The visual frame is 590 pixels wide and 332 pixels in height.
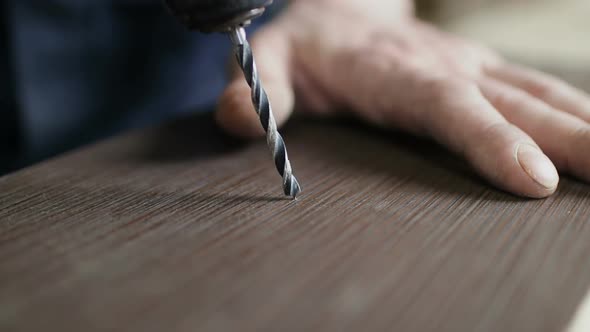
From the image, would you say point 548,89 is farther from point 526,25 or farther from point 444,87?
point 526,25

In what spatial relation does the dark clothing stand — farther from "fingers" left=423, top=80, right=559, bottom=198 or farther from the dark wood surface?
"fingers" left=423, top=80, right=559, bottom=198

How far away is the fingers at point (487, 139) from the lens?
1.09ft

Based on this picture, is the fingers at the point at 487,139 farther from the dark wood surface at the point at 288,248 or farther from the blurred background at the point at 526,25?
the blurred background at the point at 526,25

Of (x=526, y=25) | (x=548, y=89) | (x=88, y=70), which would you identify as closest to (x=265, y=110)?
(x=548, y=89)

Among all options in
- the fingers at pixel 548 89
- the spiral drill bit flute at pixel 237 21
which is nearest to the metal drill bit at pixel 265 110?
the spiral drill bit flute at pixel 237 21

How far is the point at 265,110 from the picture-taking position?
13.7 inches

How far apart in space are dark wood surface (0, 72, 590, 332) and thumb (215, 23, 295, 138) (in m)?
0.03

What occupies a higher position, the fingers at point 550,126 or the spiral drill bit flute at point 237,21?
the spiral drill bit flute at point 237,21

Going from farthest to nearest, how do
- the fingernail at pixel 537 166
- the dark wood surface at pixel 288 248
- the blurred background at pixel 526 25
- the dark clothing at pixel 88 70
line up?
the blurred background at pixel 526 25 → the dark clothing at pixel 88 70 → the fingernail at pixel 537 166 → the dark wood surface at pixel 288 248

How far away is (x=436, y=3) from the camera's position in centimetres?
103

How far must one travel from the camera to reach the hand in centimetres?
37

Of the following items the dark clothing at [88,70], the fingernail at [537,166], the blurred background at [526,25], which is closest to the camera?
the fingernail at [537,166]

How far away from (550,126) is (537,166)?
0.07 meters

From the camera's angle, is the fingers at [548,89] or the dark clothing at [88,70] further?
the dark clothing at [88,70]
